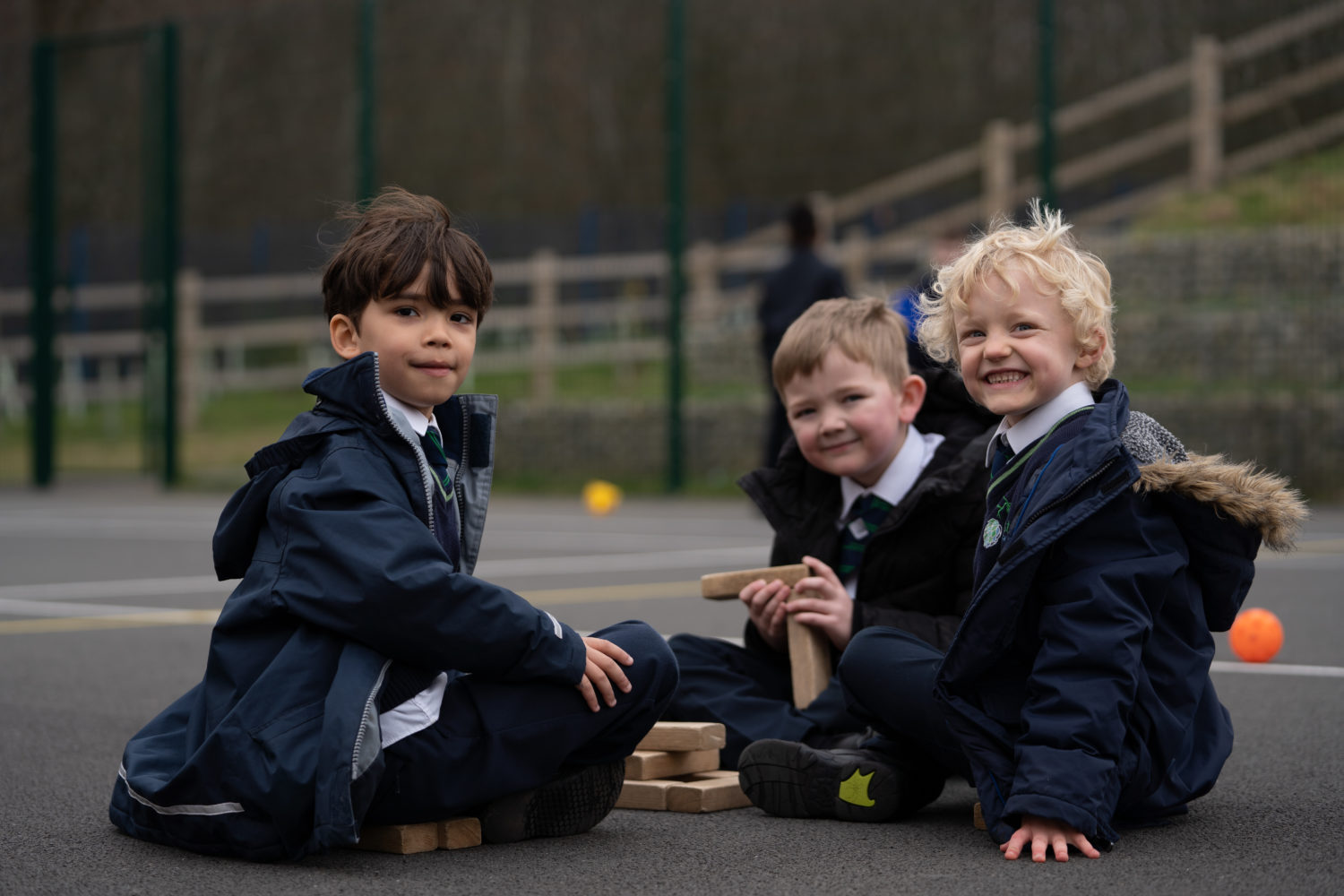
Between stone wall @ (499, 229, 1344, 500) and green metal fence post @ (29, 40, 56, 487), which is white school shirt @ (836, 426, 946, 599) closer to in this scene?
stone wall @ (499, 229, 1344, 500)

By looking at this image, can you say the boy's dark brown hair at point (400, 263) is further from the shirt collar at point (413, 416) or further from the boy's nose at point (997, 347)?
the boy's nose at point (997, 347)

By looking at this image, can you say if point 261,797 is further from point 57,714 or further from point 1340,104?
point 1340,104

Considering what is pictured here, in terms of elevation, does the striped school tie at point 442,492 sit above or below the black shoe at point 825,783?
above

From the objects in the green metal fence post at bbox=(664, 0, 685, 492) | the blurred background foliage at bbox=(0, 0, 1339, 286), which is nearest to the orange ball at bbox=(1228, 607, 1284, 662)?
the blurred background foliage at bbox=(0, 0, 1339, 286)

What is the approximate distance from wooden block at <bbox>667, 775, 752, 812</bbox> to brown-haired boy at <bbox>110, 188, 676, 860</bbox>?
0.86 feet

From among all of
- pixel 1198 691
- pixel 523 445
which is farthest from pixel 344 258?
pixel 523 445

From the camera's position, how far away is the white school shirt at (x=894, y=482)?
374cm

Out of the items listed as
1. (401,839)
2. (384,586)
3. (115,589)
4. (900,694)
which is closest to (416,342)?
(384,586)

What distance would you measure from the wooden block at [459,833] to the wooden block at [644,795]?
0.39 m

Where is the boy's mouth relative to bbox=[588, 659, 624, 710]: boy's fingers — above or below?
above

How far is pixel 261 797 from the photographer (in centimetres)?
266

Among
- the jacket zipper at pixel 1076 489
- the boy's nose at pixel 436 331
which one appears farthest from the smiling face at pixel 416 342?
the jacket zipper at pixel 1076 489

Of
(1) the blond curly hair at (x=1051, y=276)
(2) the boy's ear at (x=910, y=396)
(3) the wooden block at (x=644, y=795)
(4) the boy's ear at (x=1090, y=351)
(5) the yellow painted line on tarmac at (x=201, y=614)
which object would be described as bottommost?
(3) the wooden block at (x=644, y=795)

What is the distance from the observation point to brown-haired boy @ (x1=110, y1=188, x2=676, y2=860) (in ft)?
8.69
